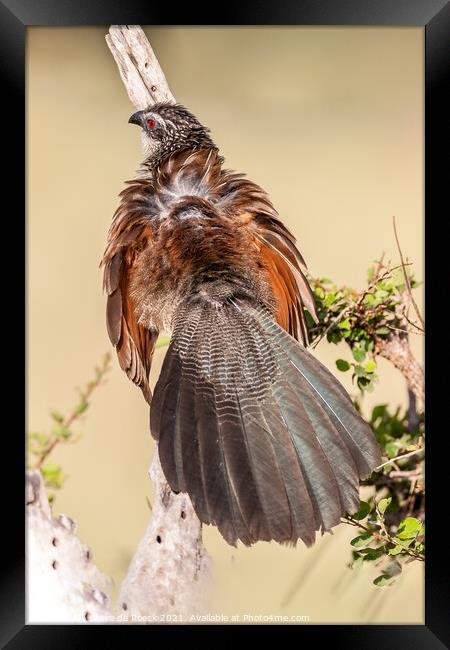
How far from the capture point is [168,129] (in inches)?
77.5

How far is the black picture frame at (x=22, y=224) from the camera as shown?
1742 millimetres

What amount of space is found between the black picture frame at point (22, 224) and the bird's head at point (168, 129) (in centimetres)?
27

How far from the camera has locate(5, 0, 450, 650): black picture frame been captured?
174cm

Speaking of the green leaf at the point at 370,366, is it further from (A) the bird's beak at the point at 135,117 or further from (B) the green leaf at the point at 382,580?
(A) the bird's beak at the point at 135,117

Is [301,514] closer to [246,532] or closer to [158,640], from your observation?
[246,532]

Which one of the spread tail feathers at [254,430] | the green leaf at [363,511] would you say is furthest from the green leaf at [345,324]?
the green leaf at [363,511]

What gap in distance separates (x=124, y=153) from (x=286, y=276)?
641 mm

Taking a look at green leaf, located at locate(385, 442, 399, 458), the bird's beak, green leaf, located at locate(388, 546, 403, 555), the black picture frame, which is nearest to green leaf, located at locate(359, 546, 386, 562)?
green leaf, located at locate(388, 546, 403, 555)

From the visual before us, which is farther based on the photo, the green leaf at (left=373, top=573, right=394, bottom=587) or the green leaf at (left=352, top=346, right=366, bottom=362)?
the green leaf at (left=352, top=346, right=366, bottom=362)

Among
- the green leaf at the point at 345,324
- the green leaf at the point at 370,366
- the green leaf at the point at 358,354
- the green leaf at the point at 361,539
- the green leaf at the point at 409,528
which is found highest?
the green leaf at the point at 345,324

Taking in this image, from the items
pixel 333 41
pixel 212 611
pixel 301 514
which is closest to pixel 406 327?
pixel 301 514

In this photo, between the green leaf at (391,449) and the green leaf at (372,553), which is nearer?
the green leaf at (372,553)

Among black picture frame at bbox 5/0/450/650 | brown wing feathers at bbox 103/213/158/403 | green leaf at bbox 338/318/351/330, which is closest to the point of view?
black picture frame at bbox 5/0/450/650

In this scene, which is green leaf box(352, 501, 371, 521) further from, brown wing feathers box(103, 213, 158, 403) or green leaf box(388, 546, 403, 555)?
brown wing feathers box(103, 213, 158, 403)
